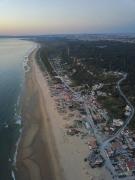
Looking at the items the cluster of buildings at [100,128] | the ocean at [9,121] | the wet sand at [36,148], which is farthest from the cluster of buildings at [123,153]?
the ocean at [9,121]

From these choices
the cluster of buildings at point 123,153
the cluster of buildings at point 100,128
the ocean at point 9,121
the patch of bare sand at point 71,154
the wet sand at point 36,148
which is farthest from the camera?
the ocean at point 9,121

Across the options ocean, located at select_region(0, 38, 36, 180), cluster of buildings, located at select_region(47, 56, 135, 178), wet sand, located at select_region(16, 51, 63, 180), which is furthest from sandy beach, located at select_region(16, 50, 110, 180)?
cluster of buildings, located at select_region(47, 56, 135, 178)

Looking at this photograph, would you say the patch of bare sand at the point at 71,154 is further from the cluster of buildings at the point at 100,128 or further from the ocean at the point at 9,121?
the ocean at the point at 9,121

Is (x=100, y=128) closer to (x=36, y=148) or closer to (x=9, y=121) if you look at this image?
(x=36, y=148)

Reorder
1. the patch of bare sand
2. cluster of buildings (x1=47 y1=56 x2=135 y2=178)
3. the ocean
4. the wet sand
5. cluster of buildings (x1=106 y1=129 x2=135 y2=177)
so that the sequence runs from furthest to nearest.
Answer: the ocean
cluster of buildings (x1=47 y1=56 x2=135 y2=178)
the wet sand
cluster of buildings (x1=106 y1=129 x2=135 y2=177)
the patch of bare sand

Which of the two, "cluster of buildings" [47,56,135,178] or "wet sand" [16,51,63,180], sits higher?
"cluster of buildings" [47,56,135,178]

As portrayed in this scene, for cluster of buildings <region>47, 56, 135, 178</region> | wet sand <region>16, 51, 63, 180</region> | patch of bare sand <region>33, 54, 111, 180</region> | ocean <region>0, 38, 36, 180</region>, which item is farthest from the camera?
ocean <region>0, 38, 36, 180</region>

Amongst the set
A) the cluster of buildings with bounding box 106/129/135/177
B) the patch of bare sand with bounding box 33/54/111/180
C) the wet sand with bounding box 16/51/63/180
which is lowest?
the wet sand with bounding box 16/51/63/180

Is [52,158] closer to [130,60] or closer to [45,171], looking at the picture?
[45,171]

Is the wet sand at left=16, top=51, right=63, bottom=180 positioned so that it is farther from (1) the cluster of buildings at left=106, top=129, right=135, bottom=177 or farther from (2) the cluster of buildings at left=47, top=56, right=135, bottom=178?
(1) the cluster of buildings at left=106, top=129, right=135, bottom=177
